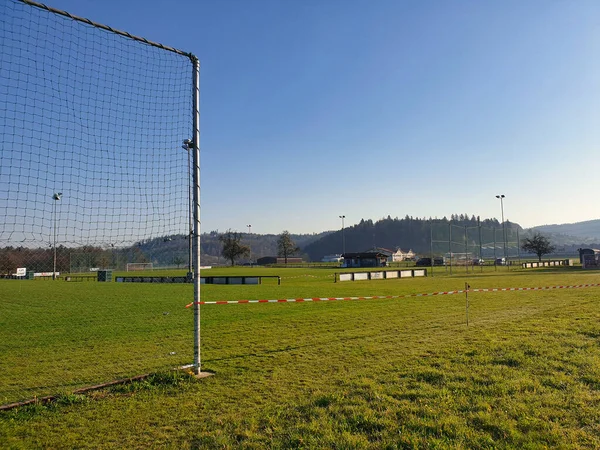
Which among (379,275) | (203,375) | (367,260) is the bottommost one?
(379,275)

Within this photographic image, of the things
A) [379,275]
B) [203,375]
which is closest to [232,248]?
[379,275]

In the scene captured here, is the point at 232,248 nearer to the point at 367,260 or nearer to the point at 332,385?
the point at 367,260

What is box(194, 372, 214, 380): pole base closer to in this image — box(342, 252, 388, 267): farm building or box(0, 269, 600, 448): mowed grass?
box(0, 269, 600, 448): mowed grass

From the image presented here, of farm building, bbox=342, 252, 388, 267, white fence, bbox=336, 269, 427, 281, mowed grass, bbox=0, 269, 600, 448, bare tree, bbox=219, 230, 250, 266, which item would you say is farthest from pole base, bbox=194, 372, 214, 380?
bare tree, bbox=219, 230, 250, 266

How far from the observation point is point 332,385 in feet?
20.2

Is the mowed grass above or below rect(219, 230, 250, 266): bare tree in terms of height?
below

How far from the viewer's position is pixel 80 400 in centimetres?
587

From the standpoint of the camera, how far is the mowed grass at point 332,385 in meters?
4.46

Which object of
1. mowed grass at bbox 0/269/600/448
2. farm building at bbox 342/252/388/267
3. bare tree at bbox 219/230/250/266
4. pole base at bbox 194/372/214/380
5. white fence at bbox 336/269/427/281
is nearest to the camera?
mowed grass at bbox 0/269/600/448

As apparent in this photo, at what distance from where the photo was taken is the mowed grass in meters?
4.46

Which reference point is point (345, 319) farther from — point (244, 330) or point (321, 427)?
point (321, 427)

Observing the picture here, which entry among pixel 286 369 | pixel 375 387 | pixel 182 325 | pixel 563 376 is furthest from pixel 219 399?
pixel 182 325

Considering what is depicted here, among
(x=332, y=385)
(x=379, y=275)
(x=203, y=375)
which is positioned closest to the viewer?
(x=332, y=385)

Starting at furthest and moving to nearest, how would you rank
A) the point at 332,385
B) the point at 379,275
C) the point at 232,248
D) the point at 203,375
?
the point at 232,248, the point at 379,275, the point at 203,375, the point at 332,385
